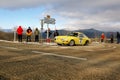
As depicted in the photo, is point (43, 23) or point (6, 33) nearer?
point (43, 23)

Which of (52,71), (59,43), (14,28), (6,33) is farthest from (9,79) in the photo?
(6,33)

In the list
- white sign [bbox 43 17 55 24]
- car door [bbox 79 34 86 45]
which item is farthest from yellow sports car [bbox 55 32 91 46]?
white sign [bbox 43 17 55 24]

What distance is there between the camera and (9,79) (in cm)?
898

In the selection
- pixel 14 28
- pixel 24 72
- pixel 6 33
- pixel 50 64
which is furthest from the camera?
pixel 6 33

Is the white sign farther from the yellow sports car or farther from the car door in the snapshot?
the car door

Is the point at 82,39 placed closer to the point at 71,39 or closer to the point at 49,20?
the point at 71,39

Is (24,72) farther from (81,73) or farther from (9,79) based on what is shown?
(81,73)

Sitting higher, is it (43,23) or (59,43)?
(43,23)

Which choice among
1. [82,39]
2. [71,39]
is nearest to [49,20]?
[82,39]

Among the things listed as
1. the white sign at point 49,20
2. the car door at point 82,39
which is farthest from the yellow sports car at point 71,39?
the white sign at point 49,20

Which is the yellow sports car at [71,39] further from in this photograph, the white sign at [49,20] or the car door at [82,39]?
the white sign at [49,20]

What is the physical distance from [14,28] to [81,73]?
78.5 feet

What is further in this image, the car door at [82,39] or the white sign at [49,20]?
the white sign at [49,20]

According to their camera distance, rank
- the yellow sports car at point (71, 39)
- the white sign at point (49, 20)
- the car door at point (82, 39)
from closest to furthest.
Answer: the yellow sports car at point (71, 39) < the car door at point (82, 39) < the white sign at point (49, 20)
